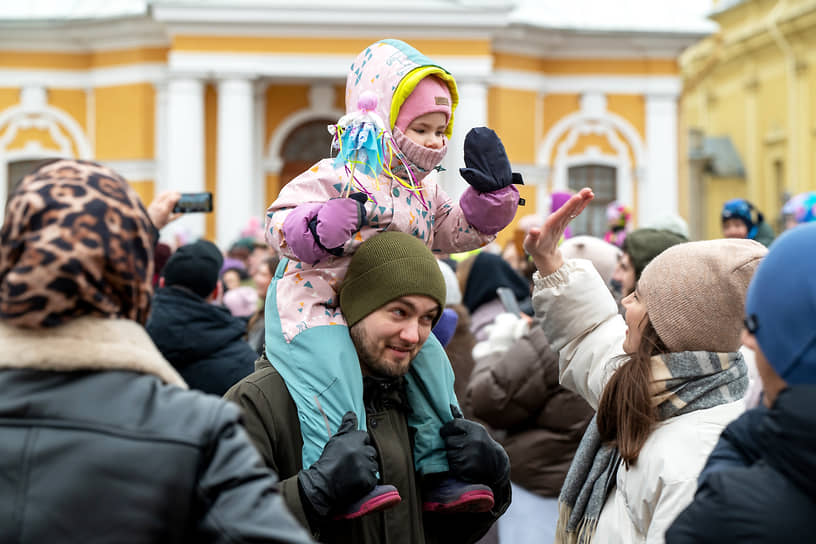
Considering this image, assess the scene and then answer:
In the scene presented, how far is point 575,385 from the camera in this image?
11.3 feet

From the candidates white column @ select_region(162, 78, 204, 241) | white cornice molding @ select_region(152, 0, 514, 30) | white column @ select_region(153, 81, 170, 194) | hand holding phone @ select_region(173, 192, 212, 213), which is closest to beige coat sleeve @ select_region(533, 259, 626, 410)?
hand holding phone @ select_region(173, 192, 212, 213)

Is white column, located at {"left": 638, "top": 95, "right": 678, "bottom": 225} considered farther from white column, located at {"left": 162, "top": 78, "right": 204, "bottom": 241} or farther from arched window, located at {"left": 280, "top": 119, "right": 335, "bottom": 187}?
white column, located at {"left": 162, "top": 78, "right": 204, "bottom": 241}

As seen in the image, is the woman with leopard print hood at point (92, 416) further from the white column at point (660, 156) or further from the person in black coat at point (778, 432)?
the white column at point (660, 156)

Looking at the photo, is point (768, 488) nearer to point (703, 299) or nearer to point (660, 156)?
point (703, 299)

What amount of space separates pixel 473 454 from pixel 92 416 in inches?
50.0

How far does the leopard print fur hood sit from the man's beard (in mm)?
1023

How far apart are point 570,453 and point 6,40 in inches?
845

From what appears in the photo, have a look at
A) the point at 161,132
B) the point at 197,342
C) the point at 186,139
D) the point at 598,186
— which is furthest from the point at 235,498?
the point at 598,186

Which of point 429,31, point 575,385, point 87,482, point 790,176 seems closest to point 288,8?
point 429,31

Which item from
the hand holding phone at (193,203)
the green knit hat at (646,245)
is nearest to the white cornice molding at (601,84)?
the hand holding phone at (193,203)

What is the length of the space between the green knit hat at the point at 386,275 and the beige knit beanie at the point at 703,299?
596 millimetres

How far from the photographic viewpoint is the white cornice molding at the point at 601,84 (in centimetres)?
2347

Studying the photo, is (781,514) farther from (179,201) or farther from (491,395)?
(179,201)

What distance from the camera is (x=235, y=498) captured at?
1.85 meters
